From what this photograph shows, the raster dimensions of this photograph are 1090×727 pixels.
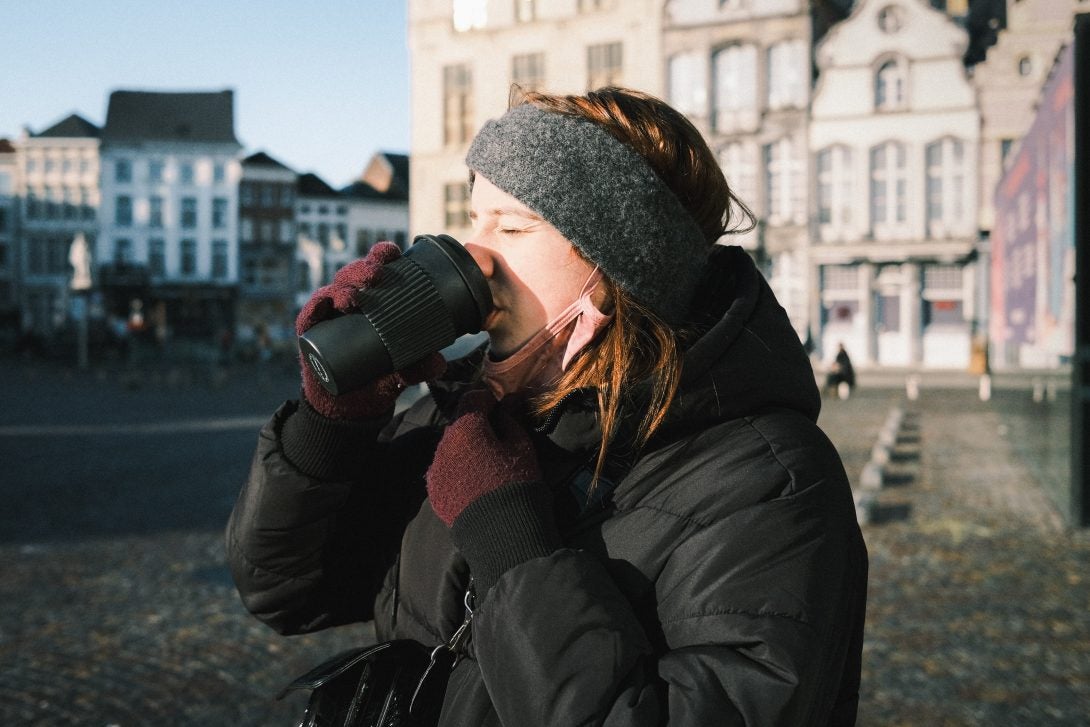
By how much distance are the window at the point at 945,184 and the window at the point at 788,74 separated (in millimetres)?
4244

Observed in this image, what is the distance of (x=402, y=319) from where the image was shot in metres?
1.33

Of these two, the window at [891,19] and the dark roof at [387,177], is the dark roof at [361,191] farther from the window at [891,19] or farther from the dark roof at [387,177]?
the window at [891,19]

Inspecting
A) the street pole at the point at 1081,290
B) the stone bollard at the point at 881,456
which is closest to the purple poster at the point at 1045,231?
the street pole at the point at 1081,290

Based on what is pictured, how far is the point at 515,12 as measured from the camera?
3197cm

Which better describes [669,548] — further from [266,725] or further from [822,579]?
[266,725]

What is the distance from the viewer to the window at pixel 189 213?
5872cm

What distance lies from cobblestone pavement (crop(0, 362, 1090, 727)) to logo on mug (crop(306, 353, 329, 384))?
2837 mm

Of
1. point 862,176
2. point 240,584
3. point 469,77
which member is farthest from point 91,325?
point 240,584

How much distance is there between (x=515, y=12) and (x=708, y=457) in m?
32.6

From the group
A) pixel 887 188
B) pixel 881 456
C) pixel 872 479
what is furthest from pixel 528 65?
pixel 872 479

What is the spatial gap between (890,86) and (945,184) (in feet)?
11.6

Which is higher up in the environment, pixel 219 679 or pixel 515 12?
pixel 515 12

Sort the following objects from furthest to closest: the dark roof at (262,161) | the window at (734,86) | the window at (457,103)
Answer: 1. the dark roof at (262,161)
2. the window at (457,103)
3. the window at (734,86)

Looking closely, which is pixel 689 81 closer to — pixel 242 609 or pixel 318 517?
pixel 242 609
